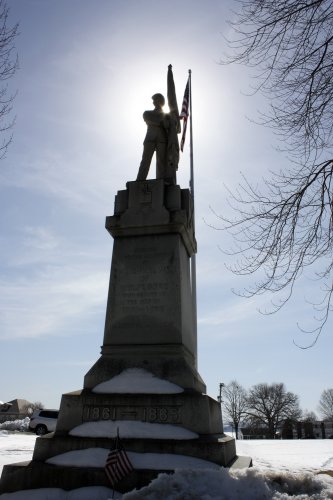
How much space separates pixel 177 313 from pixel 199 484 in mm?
3056

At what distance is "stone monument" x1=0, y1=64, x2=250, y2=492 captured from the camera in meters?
5.05

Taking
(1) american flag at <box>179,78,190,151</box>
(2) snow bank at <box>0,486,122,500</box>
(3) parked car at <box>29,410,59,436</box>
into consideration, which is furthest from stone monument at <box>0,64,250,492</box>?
(3) parked car at <box>29,410,59,436</box>

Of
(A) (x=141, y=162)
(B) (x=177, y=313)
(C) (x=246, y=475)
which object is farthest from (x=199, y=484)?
(A) (x=141, y=162)

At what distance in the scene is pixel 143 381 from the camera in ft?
20.0

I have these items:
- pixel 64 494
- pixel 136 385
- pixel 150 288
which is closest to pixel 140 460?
pixel 64 494

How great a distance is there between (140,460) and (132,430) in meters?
0.50

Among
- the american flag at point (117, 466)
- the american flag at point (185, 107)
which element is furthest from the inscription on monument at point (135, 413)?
the american flag at point (185, 107)

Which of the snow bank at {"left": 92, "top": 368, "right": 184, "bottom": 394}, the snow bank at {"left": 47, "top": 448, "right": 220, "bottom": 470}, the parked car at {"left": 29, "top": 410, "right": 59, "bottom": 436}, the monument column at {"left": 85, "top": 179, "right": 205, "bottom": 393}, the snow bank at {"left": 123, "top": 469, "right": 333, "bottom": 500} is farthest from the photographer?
the parked car at {"left": 29, "top": 410, "right": 59, "bottom": 436}

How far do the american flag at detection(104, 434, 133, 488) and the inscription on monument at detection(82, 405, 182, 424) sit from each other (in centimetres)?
101

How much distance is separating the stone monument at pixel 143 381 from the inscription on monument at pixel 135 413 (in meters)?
0.01

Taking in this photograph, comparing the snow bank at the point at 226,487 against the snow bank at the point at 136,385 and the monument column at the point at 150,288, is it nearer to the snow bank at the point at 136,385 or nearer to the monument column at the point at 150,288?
the snow bank at the point at 136,385

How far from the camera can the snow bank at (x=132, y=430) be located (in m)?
5.37

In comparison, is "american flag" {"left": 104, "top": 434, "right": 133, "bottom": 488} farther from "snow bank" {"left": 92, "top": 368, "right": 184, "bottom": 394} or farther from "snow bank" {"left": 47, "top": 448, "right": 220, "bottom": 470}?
"snow bank" {"left": 92, "top": 368, "right": 184, "bottom": 394}

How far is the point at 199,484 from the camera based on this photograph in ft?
12.9
